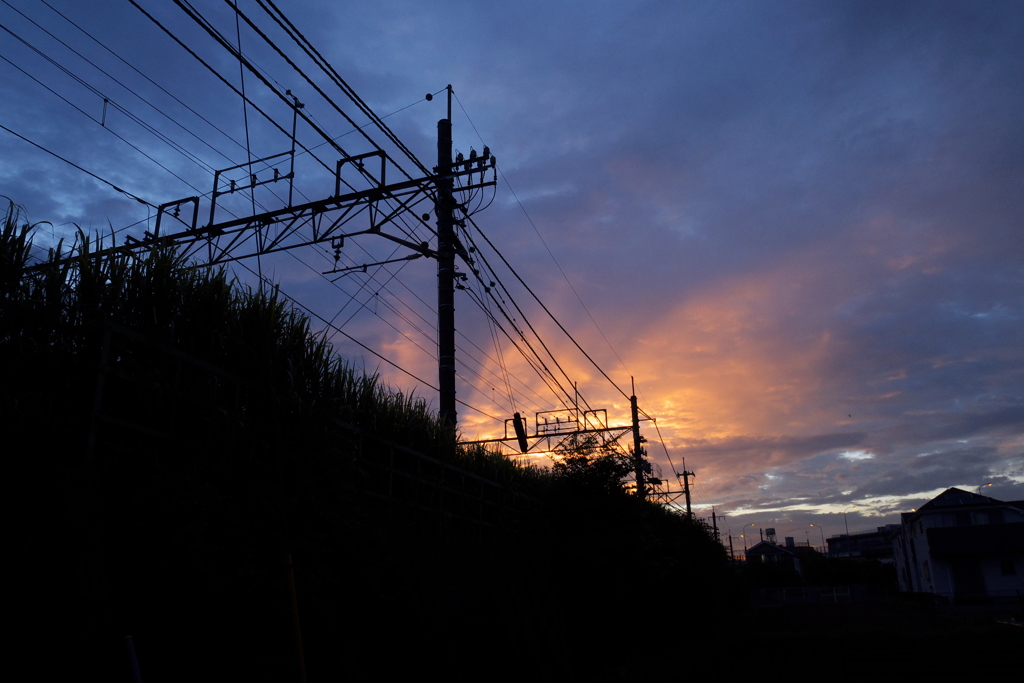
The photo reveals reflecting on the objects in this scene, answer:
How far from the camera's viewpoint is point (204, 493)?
544 centimetres

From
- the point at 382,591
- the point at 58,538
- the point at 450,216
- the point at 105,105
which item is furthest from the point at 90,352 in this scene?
the point at 450,216

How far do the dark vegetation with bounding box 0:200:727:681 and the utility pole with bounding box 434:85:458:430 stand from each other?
3263 millimetres

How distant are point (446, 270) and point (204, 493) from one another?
9470 mm

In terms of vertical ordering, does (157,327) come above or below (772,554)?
above

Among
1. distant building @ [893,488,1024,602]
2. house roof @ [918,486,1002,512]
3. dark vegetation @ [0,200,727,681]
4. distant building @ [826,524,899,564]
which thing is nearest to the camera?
dark vegetation @ [0,200,727,681]

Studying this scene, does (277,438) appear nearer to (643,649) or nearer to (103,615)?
(103,615)

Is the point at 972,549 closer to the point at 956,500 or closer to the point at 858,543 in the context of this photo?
the point at 956,500

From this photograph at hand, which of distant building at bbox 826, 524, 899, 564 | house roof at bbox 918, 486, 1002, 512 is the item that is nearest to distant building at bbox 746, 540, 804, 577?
distant building at bbox 826, 524, 899, 564

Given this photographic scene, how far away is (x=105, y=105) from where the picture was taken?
9398mm

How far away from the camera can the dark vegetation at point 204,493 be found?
4.74m

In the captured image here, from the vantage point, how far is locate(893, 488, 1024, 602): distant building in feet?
147

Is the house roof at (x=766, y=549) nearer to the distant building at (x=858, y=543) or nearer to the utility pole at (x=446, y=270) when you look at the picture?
the distant building at (x=858, y=543)

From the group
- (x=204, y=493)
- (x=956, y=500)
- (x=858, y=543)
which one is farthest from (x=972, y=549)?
(x=858, y=543)

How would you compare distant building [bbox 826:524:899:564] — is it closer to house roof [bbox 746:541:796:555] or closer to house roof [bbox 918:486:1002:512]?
house roof [bbox 746:541:796:555]
